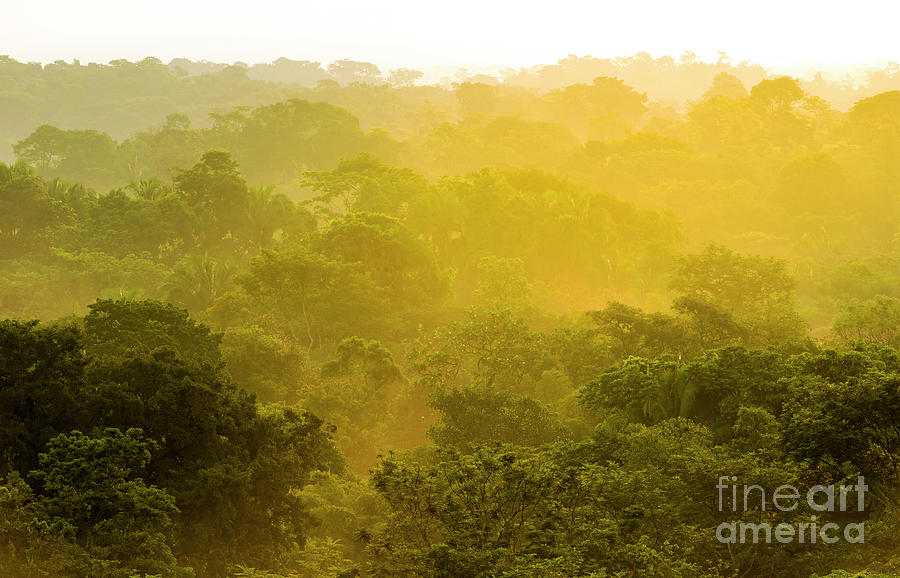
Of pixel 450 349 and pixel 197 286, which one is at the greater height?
pixel 197 286

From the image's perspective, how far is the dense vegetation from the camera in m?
12.5

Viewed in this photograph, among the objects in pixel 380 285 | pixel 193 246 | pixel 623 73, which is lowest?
pixel 380 285

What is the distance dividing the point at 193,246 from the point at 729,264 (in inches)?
1051

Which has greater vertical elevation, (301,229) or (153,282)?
(301,229)

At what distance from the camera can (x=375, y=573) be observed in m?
13.2

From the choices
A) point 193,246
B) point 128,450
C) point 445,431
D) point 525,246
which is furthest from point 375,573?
point 193,246

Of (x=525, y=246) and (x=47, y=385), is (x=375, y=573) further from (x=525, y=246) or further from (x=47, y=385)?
(x=525, y=246)

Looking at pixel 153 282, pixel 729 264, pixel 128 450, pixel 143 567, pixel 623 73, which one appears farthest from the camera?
pixel 623 73

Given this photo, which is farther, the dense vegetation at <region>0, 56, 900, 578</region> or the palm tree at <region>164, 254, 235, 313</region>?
the palm tree at <region>164, 254, 235, 313</region>

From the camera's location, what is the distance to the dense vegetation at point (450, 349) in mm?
12453

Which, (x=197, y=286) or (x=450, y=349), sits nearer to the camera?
(x=450, y=349)

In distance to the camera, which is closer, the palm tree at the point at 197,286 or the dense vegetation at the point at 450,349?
the dense vegetation at the point at 450,349

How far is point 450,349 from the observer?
2930 cm

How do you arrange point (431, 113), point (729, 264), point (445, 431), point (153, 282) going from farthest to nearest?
point (431, 113)
point (153, 282)
point (729, 264)
point (445, 431)
